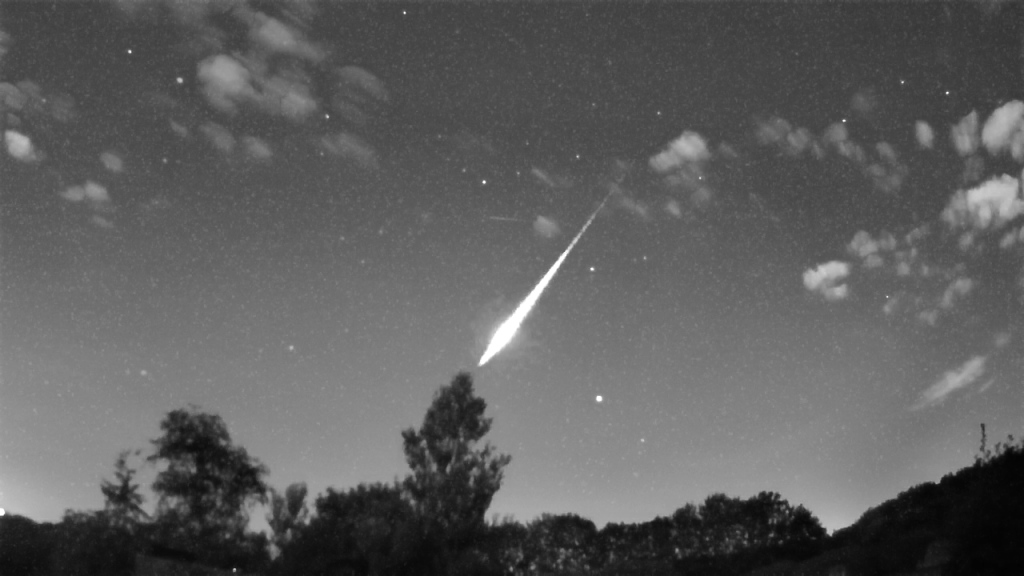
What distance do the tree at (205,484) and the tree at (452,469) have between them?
10.4 m

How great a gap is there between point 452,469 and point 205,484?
623 inches

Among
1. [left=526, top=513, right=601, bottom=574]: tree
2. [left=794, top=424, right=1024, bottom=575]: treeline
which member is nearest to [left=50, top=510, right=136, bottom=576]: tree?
[left=526, top=513, right=601, bottom=574]: tree

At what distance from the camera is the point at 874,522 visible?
21922 millimetres

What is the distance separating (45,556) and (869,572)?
32153 millimetres

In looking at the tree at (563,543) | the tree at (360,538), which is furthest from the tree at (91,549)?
Answer: the tree at (563,543)

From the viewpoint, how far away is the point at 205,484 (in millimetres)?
43219

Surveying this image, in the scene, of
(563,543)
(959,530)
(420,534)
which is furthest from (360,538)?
(959,530)

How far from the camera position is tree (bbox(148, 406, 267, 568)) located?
41.2m

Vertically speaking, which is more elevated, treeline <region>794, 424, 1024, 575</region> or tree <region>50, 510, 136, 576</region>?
tree <region>50, 510, 136, 576</region>

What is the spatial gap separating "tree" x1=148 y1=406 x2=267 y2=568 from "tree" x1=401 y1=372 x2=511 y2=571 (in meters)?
10.4

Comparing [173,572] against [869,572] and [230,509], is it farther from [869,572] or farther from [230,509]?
[869,572]

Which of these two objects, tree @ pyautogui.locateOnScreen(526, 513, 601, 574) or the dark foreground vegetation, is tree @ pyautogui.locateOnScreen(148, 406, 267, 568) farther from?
tree @ pyautogui.locateOnScreen(526, 513, 601, 574)

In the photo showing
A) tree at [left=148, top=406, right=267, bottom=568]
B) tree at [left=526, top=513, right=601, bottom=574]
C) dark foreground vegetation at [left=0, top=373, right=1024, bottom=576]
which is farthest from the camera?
tree at [left=148, top=406, right=267, bottom=568]

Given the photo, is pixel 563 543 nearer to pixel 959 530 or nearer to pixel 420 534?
pixel 420 534
